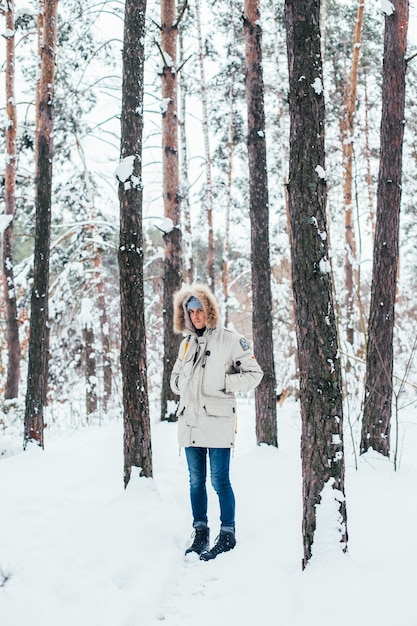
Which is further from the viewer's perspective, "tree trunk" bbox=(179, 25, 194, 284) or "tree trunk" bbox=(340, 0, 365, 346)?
"tree trunk" bbox=(179, 25, 194, 284)

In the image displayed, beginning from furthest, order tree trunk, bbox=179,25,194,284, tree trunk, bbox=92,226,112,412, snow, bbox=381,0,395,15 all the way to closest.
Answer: tree trunk, bbox=92,226,112,412, tree trunk, bbox=179,25,194,284, snow, bbox=381,0,395,15

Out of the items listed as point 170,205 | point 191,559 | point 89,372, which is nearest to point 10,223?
point 170,205

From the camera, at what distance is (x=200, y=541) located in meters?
4.02

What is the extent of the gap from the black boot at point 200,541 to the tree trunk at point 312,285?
3.29ft

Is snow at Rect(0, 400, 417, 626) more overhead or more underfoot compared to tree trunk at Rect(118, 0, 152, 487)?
more underfoot

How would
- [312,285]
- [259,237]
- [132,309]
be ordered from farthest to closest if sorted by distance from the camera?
[259,237], [132,309], [312,285]

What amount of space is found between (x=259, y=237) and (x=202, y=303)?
3.32 m

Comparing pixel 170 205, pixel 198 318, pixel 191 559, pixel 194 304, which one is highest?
pixel 170 205

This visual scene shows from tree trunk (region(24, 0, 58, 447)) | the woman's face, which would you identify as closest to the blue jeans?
the woman's face

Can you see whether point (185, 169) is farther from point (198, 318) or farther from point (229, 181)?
point (198, 318)

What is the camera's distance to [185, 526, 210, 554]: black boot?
3965 millimetres

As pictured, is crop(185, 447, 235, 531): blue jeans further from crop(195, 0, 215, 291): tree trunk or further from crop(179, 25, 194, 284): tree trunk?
crop(195, 0, 215, 291): tree trunk

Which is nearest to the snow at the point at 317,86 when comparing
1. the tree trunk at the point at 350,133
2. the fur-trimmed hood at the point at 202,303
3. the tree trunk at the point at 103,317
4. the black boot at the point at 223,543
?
the fur-trimmed hood at the point at 202,303

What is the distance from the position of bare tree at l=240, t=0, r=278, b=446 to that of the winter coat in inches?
117
